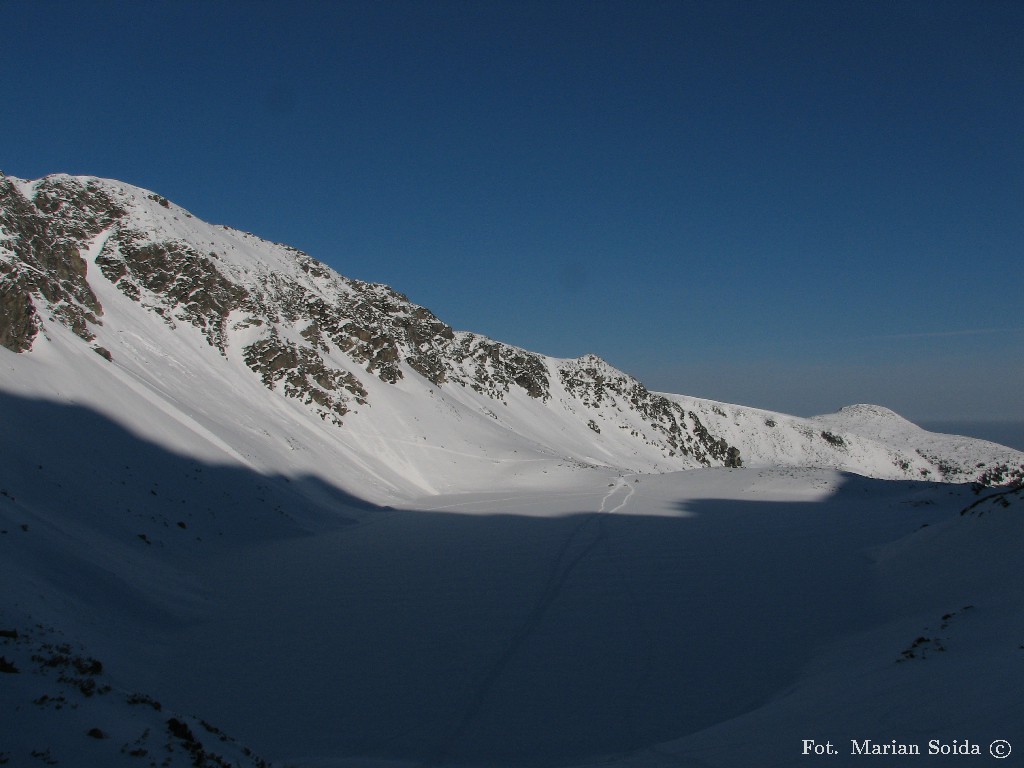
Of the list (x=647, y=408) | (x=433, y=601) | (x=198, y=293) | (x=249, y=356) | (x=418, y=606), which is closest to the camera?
(x=418, y=606)

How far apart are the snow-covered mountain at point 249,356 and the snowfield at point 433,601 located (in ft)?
1.59

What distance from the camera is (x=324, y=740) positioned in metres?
8.69

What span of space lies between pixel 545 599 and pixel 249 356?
134 ft

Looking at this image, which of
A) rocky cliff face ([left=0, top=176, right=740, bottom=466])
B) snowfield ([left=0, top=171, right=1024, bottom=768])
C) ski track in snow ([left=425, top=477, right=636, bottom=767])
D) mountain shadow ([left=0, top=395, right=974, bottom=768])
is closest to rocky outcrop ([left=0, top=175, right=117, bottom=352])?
rocky cliff face ([left=0, top=176, right=740, bottom=466])

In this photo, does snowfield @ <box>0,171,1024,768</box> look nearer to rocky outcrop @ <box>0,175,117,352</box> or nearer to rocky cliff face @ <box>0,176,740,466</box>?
rocky outcrop @ <box>0,175,117,352</box>

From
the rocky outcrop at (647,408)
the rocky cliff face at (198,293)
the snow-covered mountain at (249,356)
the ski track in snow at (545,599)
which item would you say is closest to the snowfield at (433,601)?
the ski track in snow at (545,599)

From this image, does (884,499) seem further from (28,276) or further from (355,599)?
(28,276)

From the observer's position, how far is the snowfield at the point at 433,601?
7.49 metres

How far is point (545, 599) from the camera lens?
14953 mm

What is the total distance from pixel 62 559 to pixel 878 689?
1492cm

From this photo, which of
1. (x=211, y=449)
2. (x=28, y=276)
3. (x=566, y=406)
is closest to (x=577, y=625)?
(x=211, y=449)

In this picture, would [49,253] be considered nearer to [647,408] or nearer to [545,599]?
[545,599]

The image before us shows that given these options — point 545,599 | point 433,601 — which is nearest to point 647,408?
point 545,599

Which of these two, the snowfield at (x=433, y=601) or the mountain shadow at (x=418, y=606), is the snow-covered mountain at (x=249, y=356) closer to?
the snowfield at (x=433, y=601)
